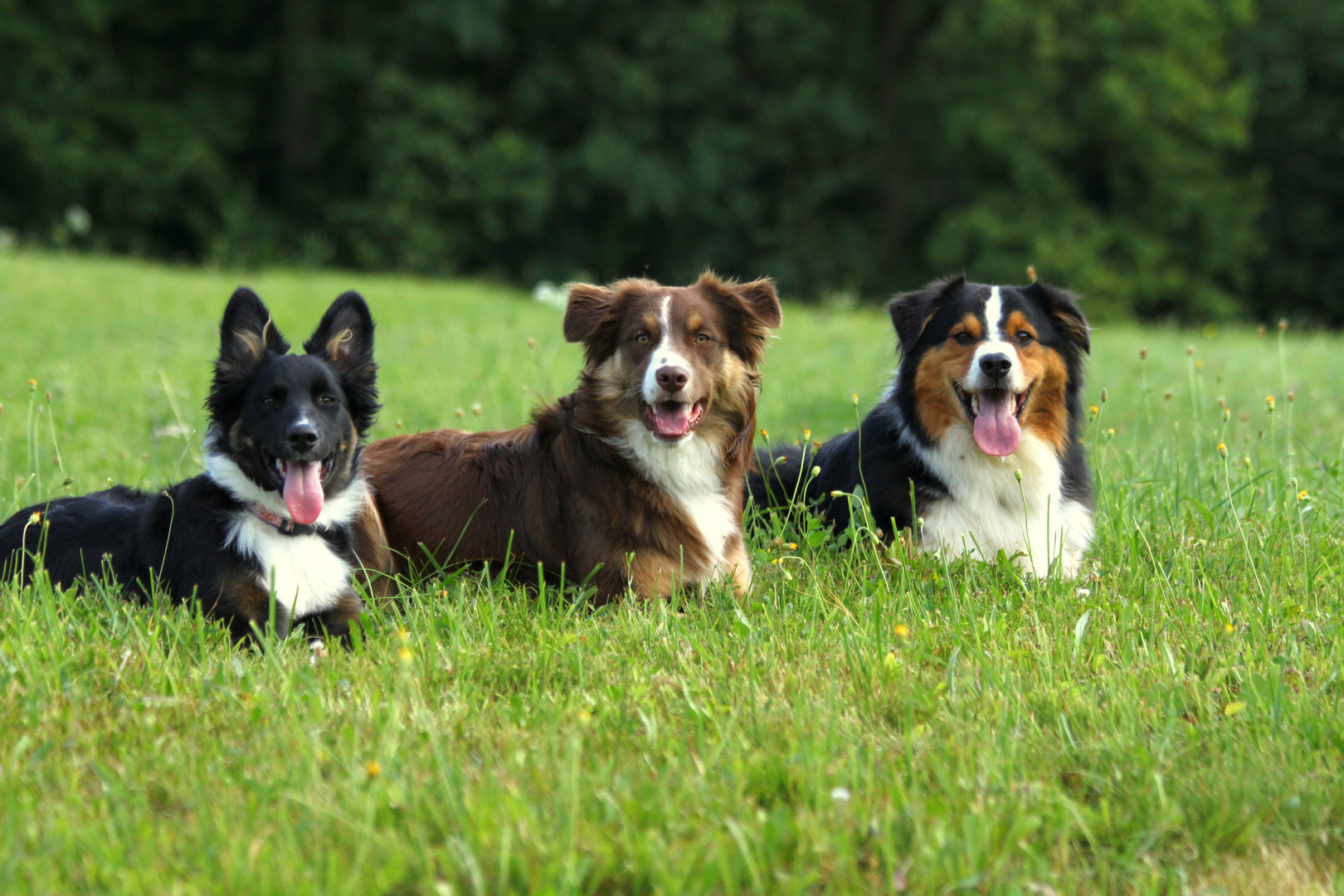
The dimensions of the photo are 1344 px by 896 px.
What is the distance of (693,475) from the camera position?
4.31m

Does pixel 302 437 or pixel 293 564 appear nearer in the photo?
pixel 302 437

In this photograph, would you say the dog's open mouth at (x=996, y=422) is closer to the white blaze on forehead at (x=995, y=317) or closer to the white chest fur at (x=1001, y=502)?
the white chest fur at (x=1001, y=502)

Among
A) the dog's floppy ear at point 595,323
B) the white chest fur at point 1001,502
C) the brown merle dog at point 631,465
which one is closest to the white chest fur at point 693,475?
the brown merle dog at point 631,465

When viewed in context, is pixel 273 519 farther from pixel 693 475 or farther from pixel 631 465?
pixel 693 475

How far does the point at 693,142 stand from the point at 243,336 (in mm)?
21447

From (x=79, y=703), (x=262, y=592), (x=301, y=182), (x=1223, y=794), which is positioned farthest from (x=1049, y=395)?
(x=301, y=182)

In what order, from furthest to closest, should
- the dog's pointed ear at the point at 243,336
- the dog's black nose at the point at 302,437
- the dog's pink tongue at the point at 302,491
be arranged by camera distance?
the dog's pointed ear at the point at 243,336
the dog's pink tongue at the point at 302,491
the dog's black nose at the point at 302,437

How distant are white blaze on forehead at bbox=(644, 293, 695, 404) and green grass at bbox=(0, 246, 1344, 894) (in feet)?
2.53

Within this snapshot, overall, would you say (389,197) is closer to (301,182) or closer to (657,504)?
(301,182)

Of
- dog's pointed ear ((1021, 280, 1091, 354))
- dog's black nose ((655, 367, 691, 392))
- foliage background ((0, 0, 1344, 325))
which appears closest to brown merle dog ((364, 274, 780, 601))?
dog's black nose ((655, 367, 691, 392))

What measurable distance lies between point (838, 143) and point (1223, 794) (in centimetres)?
2420

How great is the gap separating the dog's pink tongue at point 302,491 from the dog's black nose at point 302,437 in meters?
0.10

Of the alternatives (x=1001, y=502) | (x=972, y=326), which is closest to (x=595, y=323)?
(x=972, y=326)

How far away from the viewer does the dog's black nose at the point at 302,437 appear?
3664 millimetres
